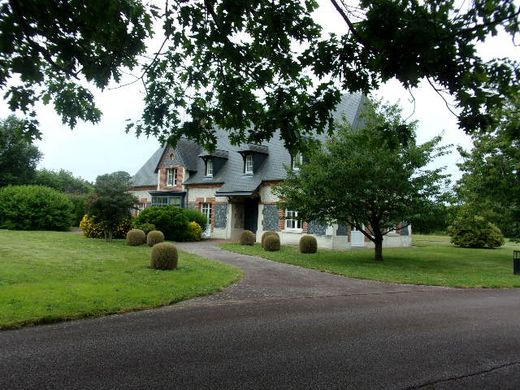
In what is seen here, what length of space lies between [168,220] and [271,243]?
6.97 meters

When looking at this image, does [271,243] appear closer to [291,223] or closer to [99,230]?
[291,223]

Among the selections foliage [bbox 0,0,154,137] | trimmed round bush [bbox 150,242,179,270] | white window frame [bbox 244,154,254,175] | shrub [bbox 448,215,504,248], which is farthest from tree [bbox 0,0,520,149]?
shrub [bbox 448,215,504,248]

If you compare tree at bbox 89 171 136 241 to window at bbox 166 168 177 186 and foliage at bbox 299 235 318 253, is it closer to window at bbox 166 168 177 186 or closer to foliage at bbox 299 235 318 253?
foliage at bbox 299 235 318 253

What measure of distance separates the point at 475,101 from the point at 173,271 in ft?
32.5

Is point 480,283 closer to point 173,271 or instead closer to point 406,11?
point 173,271

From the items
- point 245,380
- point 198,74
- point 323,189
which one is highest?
point 198,74

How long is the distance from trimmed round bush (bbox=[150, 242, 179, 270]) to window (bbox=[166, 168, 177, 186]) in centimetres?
2076

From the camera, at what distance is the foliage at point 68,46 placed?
4945mm

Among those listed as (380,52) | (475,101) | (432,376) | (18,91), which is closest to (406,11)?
(380,52)

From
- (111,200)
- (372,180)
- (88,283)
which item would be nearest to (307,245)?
(372,180)

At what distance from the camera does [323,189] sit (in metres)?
17.4

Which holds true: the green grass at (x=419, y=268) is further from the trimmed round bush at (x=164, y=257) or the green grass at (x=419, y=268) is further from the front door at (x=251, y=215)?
the front door at (x=251, y=215)

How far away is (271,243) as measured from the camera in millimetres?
21547

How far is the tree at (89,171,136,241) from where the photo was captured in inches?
861
